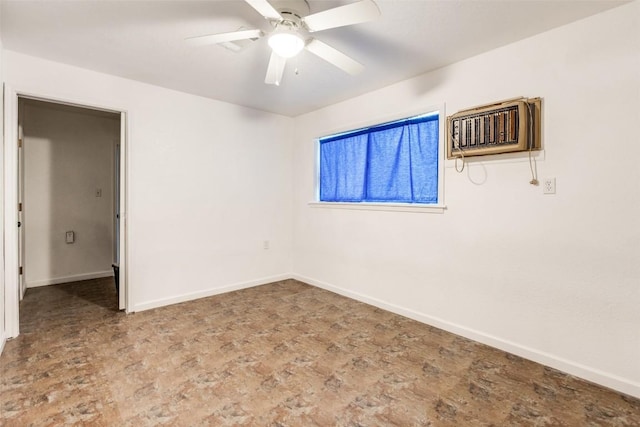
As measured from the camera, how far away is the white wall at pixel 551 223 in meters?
1.92

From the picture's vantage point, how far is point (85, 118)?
14.3 ft

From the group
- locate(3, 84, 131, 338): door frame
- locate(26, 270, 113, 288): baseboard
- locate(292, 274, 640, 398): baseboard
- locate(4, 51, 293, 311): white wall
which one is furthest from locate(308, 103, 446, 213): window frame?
locate(26, 270, 113, 288): baseboard

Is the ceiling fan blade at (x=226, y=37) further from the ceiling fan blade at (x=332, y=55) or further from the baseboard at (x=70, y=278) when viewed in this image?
the baseboard at (x=70, y=278)

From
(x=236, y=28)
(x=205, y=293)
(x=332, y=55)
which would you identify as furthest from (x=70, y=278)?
(x=332, y=55)

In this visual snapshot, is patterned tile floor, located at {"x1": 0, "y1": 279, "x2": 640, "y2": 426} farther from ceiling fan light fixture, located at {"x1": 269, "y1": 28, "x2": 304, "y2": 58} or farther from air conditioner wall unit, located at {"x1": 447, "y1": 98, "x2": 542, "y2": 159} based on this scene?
ceiling fan light fixture, located at {"x1": 269, "y1": 28, "x2": 304, "y2": 58}

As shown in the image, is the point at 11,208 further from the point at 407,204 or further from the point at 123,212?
the point at 407,204

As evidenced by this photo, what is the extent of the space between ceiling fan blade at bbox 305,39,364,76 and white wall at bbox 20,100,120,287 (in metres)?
3.57

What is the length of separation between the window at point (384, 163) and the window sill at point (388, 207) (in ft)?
0.28

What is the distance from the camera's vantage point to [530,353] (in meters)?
2.27

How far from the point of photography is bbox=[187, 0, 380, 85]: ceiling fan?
158cm

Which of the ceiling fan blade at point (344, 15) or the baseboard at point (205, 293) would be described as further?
the baseboard at point (205, 293)

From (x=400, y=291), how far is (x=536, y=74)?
215 cm

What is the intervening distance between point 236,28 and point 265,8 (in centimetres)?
70

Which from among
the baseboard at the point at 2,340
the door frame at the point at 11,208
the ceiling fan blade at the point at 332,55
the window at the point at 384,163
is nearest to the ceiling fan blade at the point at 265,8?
the ceiling fan blade at the point at 332,55
